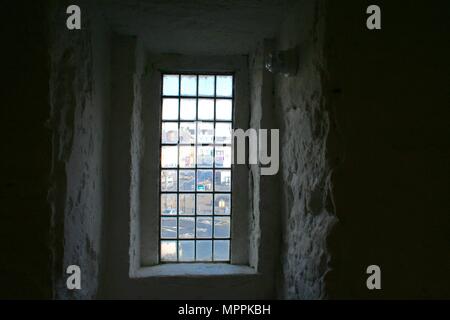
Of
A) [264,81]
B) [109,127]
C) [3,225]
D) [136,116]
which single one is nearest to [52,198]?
[3,225]

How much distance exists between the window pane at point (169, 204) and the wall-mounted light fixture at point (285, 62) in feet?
3.42

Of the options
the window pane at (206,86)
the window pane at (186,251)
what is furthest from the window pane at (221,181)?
the window pane at (206,86)

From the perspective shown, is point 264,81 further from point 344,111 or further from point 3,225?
point 3,225

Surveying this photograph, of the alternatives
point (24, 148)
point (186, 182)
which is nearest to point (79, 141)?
point (24, 148)

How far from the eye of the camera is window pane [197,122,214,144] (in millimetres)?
2293

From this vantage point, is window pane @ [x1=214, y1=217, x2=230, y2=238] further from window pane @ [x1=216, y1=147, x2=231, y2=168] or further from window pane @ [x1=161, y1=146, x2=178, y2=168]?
window pane @ [x1=161, y1=146, x2=178, y2=168]

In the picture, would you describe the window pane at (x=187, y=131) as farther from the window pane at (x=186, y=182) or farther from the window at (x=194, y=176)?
the window pane at (x=186, y=182)

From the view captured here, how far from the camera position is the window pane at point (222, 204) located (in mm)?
2309

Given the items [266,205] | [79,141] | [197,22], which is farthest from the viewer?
[266,205]

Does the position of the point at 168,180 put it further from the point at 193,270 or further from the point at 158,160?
the point at 193,270

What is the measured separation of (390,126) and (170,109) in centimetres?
137

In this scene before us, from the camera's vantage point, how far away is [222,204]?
231 centimetres

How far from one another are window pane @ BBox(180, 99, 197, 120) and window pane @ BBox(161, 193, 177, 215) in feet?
1.58

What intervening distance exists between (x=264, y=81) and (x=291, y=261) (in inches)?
36.8
